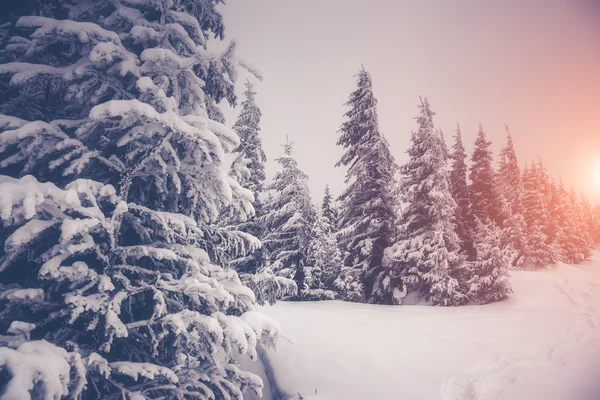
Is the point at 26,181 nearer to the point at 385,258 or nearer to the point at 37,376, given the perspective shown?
the point at 37,376

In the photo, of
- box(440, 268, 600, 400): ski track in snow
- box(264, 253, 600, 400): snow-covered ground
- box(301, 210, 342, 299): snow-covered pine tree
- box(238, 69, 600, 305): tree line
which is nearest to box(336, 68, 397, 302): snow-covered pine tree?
box(238, 69, 600, 305): tree line

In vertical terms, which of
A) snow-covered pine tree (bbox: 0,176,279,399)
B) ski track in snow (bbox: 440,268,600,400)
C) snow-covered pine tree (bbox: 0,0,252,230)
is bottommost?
ski track in snow (bbox: 440,268,600,400)

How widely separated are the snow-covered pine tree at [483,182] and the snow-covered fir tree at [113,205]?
2949 centimetres

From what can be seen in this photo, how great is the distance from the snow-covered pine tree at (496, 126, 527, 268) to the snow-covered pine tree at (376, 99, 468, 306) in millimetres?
13311

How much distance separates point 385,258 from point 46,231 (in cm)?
1602

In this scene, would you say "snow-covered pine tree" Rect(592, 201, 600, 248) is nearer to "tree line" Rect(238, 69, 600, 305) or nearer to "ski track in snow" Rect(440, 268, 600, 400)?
"tree line" Rect(238, 69, 600, 305)

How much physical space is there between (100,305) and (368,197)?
1607 centimetres

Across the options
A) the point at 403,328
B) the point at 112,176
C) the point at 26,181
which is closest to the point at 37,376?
the point at 26,181

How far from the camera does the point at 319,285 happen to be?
2292 cm

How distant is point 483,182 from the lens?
2858 cm

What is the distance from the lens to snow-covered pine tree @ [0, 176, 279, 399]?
2676 millimetres

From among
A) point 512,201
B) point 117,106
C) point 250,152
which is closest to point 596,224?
point 512,201

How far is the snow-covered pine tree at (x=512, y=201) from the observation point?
29469mm

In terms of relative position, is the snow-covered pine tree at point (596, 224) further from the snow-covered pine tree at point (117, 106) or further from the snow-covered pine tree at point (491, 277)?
the snow-covered pine tree at point (117, 106)
